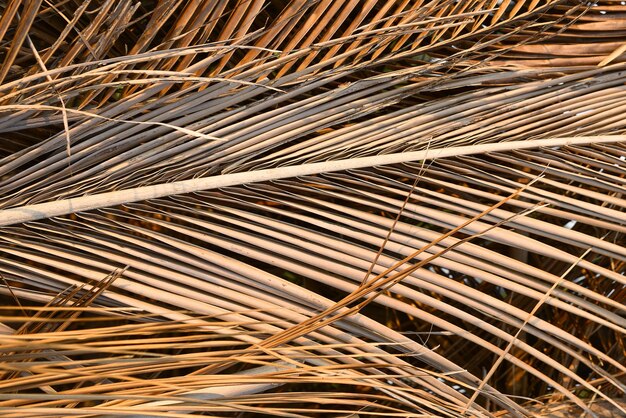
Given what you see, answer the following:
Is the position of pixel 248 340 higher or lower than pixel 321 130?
lower

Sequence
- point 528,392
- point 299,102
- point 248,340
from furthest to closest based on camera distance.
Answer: point 528,392 < point 299,102 < point 248,340

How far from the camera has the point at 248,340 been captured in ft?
3.02

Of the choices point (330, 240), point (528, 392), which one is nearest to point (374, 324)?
point (330, 240)

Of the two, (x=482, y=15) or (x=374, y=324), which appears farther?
(x=482, y=15)

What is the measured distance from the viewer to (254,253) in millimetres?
982

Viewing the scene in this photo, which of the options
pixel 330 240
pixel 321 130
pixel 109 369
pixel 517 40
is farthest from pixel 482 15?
pixel 109 369

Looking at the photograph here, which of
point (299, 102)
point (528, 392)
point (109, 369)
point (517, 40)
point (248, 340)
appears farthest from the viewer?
point (528, 392)

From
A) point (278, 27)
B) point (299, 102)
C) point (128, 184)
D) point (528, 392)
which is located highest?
point (278, 27)

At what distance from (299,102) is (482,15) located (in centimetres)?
35

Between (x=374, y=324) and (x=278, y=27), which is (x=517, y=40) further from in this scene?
(x=374, y=324)

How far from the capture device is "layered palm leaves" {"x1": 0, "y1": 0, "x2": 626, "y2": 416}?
0.94m

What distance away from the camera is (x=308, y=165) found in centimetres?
103

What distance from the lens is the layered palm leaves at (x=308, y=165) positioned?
3.07 ft

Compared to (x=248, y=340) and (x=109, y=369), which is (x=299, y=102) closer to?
(x=248, y=340)
